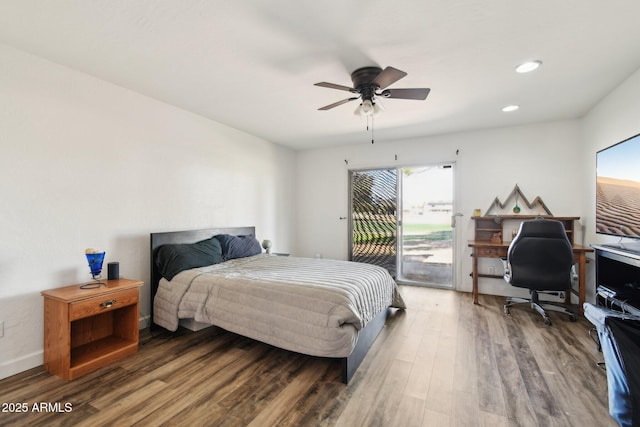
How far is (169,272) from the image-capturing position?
2906 mm

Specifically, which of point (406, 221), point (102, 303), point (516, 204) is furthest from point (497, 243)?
point (102, 303)

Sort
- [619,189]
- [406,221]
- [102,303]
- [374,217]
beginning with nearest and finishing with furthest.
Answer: [102,303] → [619,189] → [406,221] → [374,217]

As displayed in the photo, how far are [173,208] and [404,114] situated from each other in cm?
315

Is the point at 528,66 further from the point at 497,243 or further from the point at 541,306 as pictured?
the point at 541,306

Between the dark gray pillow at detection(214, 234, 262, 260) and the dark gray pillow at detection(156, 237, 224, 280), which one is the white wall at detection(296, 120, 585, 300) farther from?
the dark gray pillow at detection(156, 237, 224, 280)

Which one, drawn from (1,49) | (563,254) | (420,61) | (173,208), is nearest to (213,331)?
(173,208)

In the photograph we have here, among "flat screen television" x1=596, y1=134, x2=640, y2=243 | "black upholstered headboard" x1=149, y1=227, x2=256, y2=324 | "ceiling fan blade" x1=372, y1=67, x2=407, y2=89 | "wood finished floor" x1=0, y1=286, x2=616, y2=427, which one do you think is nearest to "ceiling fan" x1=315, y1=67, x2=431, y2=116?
"ceiling fan blade" x1=372, y1=67, x2=407, y2=89

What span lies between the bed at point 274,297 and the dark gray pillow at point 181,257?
0.03ft

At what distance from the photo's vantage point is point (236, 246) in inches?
148

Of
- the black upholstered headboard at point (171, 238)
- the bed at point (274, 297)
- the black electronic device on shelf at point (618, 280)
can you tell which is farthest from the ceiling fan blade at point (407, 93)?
the black upholstered headboard at point (171, 238)

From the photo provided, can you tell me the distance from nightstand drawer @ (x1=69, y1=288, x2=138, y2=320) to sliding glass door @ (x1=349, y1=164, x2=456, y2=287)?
3781 millimetres

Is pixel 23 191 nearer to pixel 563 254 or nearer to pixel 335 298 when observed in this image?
pixel 335 298

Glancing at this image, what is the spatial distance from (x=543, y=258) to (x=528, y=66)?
201cm

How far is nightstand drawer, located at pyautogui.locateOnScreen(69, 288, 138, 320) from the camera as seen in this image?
2.09 metres
